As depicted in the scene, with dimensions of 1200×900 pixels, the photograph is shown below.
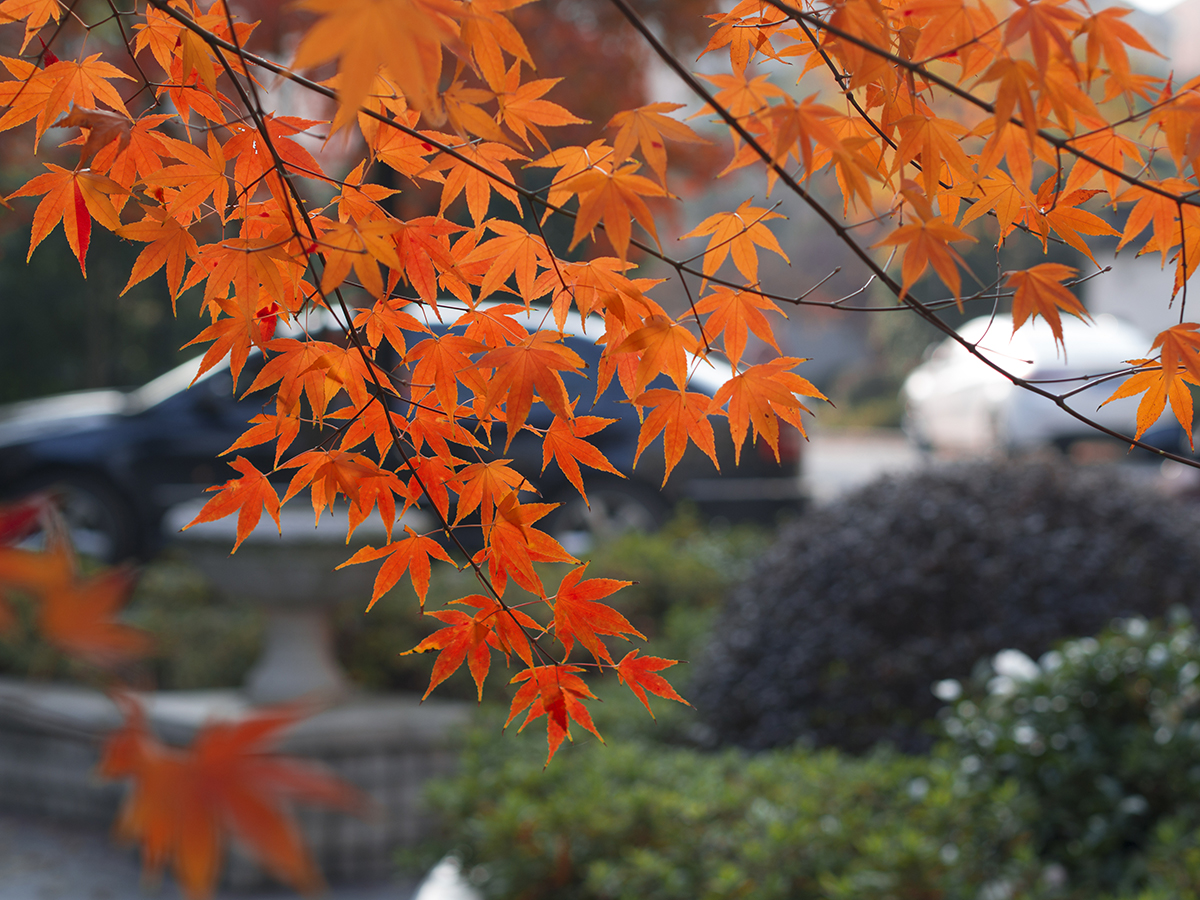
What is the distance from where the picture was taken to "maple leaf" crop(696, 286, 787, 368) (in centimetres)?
111

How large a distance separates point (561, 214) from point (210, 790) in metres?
0.73

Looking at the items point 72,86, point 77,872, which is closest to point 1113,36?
point 72,86

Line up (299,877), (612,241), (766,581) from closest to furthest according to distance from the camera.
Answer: (299,877)
(612,241)
(766,581)

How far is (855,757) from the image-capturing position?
358 cm

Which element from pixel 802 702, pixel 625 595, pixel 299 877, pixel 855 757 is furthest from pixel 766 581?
pixel 299 877

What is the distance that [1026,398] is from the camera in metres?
10.1

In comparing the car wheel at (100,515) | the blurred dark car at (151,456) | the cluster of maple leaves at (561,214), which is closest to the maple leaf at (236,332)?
the cluster of maple leaves at (561,214)

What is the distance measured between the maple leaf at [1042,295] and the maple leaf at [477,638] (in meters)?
0.57

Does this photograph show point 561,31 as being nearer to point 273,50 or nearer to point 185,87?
point 273,50

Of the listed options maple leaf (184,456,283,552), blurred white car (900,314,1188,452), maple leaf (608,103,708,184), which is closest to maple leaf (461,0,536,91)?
maple leaf (608,103,708,184)

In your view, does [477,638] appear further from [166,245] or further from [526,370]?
[166,245]

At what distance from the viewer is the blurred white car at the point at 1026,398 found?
911 cm

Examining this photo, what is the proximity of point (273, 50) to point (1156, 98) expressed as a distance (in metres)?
7.18

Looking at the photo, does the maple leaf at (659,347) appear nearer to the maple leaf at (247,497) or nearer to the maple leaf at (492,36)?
the maple leaf at (492,36)
